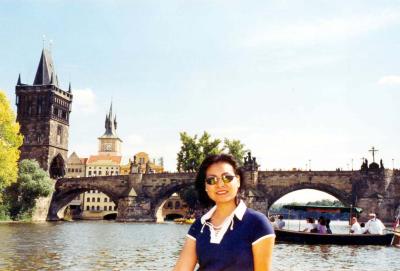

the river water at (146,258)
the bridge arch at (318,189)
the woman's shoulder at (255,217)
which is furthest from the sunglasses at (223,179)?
the bridge arch at (318,189)

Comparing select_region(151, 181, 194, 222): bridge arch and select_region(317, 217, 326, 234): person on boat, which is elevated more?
select_region(151, 181, 194, 222): bridge arch

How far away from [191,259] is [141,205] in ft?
227

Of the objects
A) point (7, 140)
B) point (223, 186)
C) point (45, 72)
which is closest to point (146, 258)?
point (223, 186)

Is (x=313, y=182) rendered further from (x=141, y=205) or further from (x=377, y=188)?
(x=141, y=205)

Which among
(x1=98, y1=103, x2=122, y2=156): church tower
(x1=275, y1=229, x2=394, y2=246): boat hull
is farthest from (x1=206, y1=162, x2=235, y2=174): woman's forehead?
(x1=98, y1=103, x2=122, y2=156): church tower

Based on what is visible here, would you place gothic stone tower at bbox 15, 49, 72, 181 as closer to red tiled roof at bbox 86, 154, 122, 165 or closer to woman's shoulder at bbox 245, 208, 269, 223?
red tiled roof at bbox 86, 154, 122, 165

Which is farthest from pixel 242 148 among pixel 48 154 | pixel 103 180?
pixel 48 154

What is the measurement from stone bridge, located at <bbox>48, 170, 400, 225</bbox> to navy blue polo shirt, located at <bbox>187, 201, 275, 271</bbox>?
2015 inches

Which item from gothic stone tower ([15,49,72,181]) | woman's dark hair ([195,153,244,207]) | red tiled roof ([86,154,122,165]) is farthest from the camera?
red tiled roof ([86,154,122,165])

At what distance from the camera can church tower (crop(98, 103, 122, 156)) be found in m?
147

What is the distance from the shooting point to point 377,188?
200 ft

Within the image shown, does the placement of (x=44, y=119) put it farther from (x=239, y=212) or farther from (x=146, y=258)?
(x=239, y=212)

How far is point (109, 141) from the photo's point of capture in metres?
148

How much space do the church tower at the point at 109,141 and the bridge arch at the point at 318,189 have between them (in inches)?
3403
